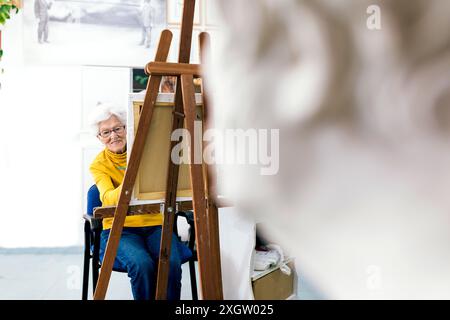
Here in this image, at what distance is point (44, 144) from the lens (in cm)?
319

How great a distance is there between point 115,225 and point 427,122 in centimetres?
111

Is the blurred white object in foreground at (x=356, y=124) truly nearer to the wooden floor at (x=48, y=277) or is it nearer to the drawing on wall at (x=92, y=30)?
the wooden floor at (x=48, y=277)

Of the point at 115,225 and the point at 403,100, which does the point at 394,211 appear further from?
the point at 115,225

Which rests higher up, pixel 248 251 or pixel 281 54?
pixel 281 54

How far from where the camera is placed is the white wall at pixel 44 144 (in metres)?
3.14

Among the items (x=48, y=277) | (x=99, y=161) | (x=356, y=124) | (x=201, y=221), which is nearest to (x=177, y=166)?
(x=201, y=221)

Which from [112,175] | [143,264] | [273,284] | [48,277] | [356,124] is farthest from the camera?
[48,277]

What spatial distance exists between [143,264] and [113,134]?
533mm

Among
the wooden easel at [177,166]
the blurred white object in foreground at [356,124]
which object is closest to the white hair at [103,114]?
the wooden easel at [177,166]

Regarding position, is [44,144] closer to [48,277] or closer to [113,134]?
[48,277]

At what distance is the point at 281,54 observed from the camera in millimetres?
224
